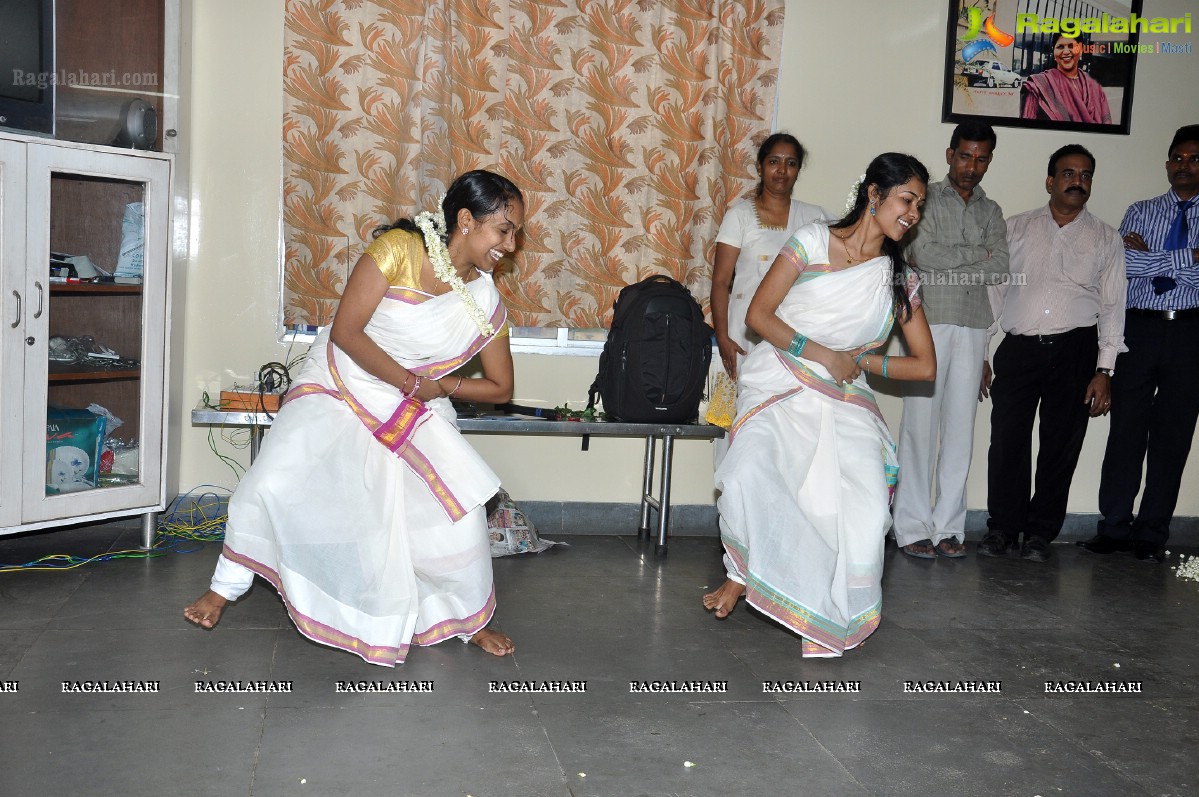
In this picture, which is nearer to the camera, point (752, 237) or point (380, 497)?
point (380, 497)

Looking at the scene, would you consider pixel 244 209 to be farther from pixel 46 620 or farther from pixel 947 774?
pixel 947 774

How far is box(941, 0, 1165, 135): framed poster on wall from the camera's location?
5.41 metres

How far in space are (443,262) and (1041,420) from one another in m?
3.39

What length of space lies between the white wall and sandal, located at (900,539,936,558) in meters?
0.68

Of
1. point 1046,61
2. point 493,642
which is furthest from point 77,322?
point 1046,61

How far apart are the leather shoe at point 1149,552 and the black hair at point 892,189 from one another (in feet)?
8.23

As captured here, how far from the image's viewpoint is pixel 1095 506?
5.84m

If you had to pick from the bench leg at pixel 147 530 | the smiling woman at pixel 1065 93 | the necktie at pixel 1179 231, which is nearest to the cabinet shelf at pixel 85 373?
the bench leg at pixel 147 530

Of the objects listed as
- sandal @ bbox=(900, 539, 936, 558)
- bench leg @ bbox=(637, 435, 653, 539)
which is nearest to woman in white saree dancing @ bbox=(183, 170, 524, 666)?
bench leg @ bbox=(637, 435, 653, 539)

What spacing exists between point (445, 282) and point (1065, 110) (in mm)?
3800

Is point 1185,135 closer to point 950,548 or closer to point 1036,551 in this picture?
point 1036,551

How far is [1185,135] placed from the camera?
17.1ft

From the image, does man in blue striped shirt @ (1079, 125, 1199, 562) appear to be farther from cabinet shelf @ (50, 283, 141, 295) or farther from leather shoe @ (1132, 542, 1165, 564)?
cabinet shelf @ (50, 283, 141, 295)

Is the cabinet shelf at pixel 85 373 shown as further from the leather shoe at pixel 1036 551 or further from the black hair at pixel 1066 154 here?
the black hair at pixel 1066 154
